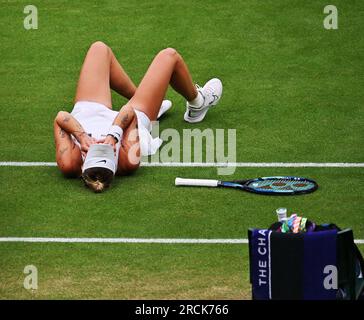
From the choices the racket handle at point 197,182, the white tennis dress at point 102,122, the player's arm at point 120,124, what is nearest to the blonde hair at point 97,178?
the player's arm at point 120,124

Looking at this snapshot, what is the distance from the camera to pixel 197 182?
11422 millimetres

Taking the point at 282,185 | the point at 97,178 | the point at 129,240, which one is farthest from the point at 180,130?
the point at 129,240

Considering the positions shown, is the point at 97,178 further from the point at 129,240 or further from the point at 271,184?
the point at 271,184

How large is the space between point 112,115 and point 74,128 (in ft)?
2.43

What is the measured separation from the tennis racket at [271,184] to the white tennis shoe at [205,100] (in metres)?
1.82

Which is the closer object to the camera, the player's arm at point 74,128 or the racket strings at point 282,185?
the racket strings at point 282,185

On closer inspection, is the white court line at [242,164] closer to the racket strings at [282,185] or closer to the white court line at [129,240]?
the racket strings at [282,185]

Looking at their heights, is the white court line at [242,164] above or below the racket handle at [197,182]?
above

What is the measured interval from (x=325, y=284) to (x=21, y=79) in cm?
739

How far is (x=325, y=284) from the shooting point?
8.25 m

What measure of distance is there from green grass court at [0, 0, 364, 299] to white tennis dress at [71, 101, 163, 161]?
1.20 feet

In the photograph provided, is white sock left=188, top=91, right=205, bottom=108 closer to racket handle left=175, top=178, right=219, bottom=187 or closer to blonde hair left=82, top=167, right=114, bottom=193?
racket handle left=175, top=178, right=219, bottom=187

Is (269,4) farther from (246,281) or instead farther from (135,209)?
(246,281)

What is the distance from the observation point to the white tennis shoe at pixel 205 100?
13078mm
